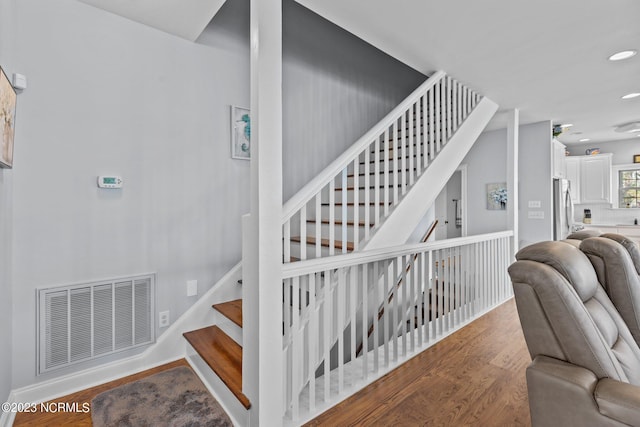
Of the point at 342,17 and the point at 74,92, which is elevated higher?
the point at 342,17

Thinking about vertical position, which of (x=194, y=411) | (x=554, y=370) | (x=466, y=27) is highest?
(x=466, y=27)

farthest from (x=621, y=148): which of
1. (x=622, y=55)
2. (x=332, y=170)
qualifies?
(x=332, y=170)

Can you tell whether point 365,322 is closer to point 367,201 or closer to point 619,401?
point 367,201

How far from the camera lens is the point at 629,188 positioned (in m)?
5.90

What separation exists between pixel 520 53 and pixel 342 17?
1625 millimetres

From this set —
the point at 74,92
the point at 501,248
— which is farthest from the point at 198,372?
the point at 501,248

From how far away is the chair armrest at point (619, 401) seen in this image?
95 centimetres

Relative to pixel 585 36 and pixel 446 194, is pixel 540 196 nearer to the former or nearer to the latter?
pixel 446 194

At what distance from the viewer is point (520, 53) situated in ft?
8.56

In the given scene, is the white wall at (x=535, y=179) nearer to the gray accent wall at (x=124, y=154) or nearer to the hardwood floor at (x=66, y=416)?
the gray accent wall at (x=124, y=154)

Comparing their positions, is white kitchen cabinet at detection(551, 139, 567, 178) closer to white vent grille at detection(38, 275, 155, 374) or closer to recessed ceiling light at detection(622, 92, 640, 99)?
recessed ceiling light at detection(622, 92, 640, 99)

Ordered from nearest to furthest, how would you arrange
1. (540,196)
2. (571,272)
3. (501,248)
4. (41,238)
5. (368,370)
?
1. (571,272)
2. (41,238)
3. (368,370)
4. (501,248)
5. (540,196)

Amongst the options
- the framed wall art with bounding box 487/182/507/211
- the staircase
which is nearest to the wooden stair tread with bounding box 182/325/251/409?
the staircase

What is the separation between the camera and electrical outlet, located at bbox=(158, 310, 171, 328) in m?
2.31
